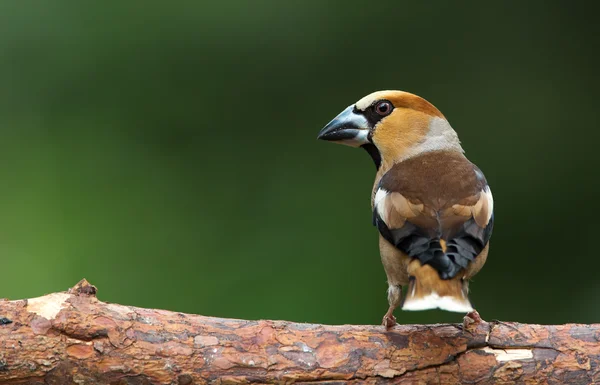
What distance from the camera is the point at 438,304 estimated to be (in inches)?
101

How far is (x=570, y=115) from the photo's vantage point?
17.3 ft

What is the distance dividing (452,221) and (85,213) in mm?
2780

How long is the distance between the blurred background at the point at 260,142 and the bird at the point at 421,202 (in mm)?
1472

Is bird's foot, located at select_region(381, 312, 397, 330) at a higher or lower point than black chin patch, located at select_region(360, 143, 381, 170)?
lower

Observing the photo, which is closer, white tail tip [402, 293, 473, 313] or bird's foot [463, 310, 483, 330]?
white tail tip [402, 293, 473, 313]

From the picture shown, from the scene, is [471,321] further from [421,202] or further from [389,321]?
[421,202]

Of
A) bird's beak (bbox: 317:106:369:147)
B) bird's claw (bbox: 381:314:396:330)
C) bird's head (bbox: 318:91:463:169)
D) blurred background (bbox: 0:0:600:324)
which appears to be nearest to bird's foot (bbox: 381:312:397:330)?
bird's claw (bbox: 381:314:396:330)

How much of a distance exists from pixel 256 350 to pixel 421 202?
2.44ft

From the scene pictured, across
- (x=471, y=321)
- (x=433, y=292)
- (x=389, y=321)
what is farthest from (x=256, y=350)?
(x=471, y=321)

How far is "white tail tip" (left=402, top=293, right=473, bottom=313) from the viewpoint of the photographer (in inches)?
101

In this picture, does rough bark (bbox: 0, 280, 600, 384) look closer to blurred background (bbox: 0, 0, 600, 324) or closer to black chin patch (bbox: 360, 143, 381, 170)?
black chin patch (bbox: 360, 143, 381, 170)

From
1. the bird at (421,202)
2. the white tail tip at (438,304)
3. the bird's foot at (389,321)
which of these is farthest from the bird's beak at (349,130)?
the white tail tip at (438,304)

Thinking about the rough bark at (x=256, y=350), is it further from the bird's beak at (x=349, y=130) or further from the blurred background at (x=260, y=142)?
the blurred background at (x=260, y=142)

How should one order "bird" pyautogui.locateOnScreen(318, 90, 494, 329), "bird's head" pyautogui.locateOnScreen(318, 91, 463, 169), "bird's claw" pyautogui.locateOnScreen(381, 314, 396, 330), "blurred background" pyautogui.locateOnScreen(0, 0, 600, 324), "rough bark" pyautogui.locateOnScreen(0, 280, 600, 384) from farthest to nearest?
"blurred background" pyautogui.locateOnScreen(0, 0, 600, 324), "bird's head" pyautogui.locateOnScreen(318, 91, 463, 169), "bird's claw" pyautogui.locateOnScreen(381, 314, 396, 330), "bird" pyautogui.locateOnScreen(318, 90, 494, 329), "rough bark" pyautogui.locateOnScreen(0, 280, 600, 384)
